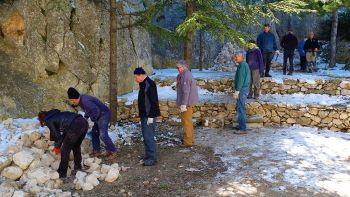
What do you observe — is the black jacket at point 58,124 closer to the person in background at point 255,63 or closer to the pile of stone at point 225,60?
the person in background at point 255,63

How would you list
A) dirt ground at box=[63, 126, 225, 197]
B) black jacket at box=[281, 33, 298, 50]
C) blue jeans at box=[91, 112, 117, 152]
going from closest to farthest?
dirt ground at box=[63, 126, 225, 197], blue jeans at box=[91, 112, 117, 152], black jacket at box=[281, 33, 298, 50]

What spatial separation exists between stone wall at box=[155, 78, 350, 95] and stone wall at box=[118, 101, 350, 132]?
80.0 inches

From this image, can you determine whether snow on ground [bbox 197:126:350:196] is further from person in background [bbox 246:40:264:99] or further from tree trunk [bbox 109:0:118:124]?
tree trunk [bbox 109:0:118:124]

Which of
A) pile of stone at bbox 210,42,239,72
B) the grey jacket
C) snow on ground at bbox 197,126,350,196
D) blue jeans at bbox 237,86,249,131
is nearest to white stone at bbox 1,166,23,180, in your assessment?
snow on ground at bbox 197,126,350,196

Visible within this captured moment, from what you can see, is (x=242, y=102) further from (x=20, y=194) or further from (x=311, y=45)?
(x=311, y=45)

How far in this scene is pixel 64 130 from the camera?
22.1 feet

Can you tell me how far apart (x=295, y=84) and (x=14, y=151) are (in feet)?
33.7

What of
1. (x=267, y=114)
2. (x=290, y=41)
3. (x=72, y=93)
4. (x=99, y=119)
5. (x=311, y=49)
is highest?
(x=290, y=41)

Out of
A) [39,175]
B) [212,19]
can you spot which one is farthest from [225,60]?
[39,175]

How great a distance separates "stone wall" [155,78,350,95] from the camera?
43.3 feet

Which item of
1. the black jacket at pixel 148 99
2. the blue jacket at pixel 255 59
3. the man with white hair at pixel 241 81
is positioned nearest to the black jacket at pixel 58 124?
the black jacket at pixel 148 99

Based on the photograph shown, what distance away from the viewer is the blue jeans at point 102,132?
7.57 metres

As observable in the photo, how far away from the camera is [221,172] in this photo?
23.6 ft

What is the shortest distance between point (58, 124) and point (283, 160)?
192 inches
